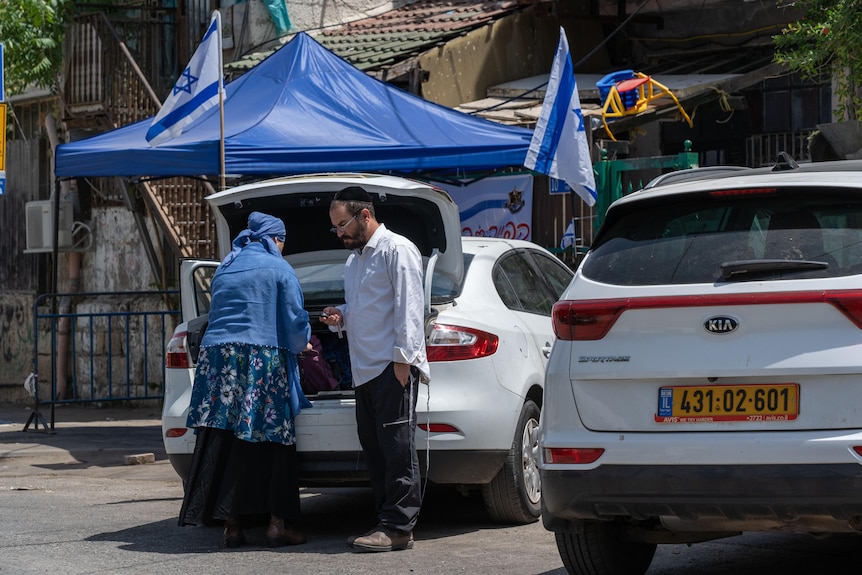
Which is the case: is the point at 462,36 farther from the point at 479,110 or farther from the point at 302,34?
the point at 302,34

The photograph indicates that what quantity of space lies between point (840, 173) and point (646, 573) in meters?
2.16

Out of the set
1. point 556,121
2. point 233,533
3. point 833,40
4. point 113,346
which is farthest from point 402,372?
point 113,346

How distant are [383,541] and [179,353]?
178cm

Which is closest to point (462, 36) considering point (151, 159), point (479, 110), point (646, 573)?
point (479, 110)

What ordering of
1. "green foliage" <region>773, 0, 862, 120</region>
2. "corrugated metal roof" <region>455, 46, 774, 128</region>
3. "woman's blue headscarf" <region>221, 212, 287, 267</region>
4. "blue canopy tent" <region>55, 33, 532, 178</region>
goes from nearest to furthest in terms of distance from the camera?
"woman's blue headscarf" <region>221, 212, 287, 267</region>
"green foliage" <region>773, 0, 862, 120</region>
"blue canopy tent" <region>55, 33, 532, 178</region>
"corrugated metal roof" <region>455, 46, 774, 128</region>

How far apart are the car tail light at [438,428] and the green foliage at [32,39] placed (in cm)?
1140

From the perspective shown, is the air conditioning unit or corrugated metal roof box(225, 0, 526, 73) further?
the air conditioning unit

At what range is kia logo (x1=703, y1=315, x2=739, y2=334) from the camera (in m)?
5.11

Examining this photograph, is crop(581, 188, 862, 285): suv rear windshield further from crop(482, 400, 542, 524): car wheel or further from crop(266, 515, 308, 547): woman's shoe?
crop(266, 515, 308, 547): woman's shoe

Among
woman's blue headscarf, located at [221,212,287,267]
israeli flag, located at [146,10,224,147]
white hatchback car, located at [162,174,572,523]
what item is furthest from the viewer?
israeli flag, located at [146,10,224,147]

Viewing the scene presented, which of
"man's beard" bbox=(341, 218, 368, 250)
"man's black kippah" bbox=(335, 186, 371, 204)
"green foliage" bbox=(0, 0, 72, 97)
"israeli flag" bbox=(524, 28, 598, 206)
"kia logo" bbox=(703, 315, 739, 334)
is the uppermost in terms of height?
"green foliage" bbox=(0, 0, 72, 97)

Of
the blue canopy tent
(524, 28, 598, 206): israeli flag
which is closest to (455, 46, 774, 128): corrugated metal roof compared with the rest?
the blue canopy tent

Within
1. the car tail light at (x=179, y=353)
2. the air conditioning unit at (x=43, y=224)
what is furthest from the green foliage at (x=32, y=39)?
the car tail light at (x=179, y=353)

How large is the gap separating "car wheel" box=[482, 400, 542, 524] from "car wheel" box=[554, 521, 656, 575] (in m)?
1.57
